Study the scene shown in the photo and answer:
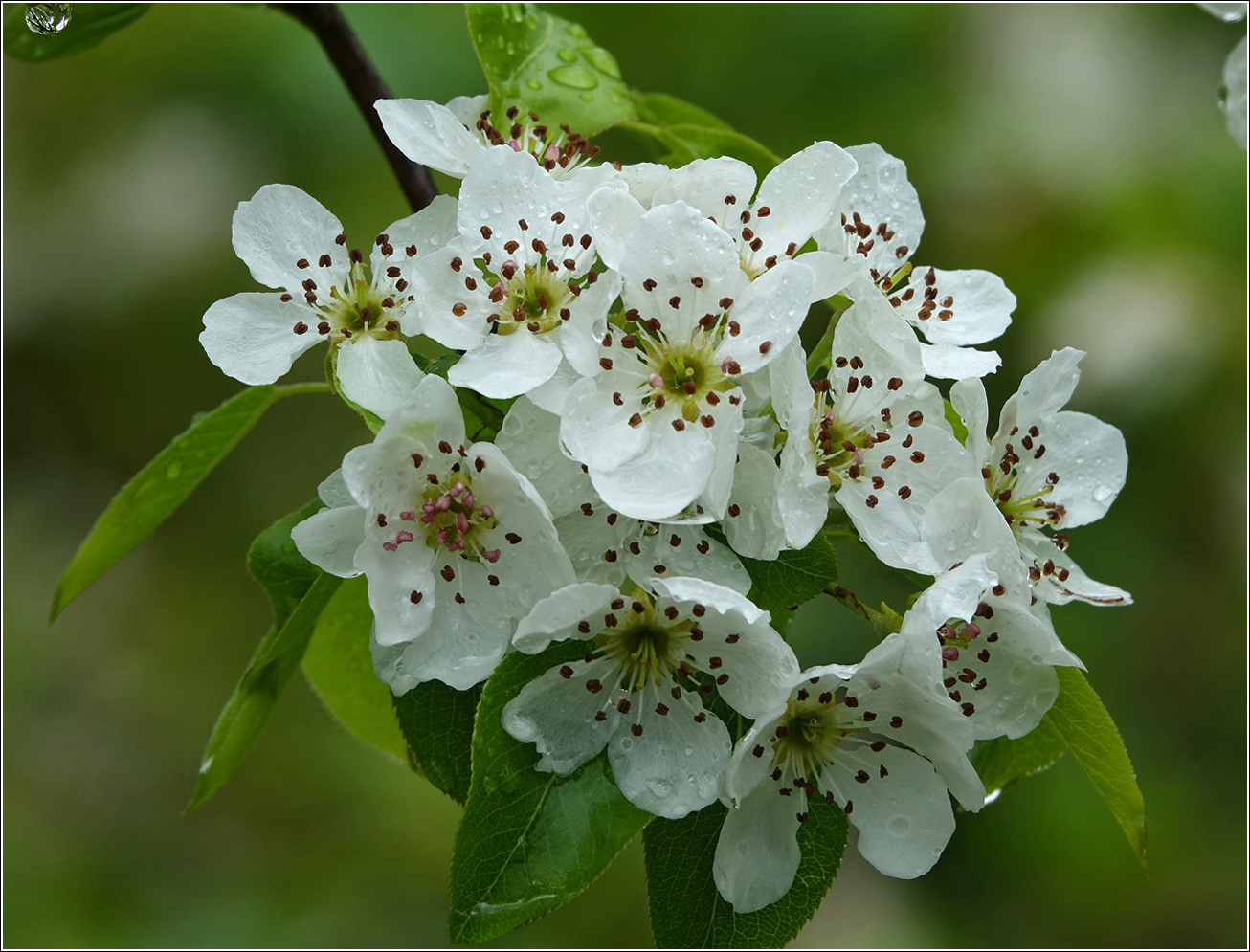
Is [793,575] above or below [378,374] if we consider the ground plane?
below

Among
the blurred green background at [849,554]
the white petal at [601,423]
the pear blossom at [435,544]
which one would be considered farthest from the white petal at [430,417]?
the blurred green background at [849,554]

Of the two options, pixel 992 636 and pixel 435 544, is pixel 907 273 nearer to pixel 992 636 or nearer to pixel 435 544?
pixel 992 636

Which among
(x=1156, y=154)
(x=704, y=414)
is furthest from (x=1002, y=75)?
(x=704, y=414)

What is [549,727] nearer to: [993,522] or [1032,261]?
[993,522]

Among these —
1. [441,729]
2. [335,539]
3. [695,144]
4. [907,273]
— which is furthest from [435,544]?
[695,144]

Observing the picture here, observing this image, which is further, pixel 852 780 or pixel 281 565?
pixel 281 565

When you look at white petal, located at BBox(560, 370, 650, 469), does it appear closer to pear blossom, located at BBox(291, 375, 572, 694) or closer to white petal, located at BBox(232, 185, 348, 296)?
pear blossom, located at BBox(291, 375, 572, 694)
